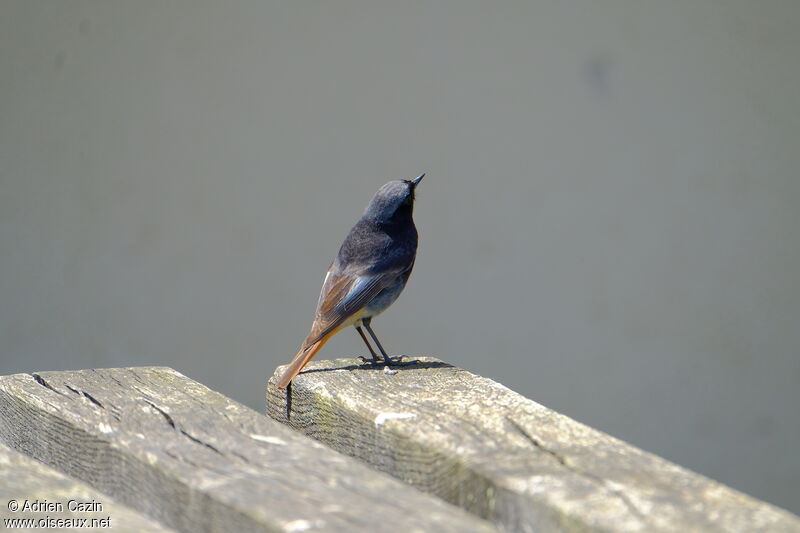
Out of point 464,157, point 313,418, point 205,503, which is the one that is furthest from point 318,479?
point 464,157

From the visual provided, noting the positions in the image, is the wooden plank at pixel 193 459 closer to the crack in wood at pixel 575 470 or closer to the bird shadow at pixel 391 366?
the crack in wood at pixel 575 470

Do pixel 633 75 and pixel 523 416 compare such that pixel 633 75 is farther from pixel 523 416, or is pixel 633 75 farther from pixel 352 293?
pixel 523 416

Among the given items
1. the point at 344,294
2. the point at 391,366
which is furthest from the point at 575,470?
Result: the point at 344,294

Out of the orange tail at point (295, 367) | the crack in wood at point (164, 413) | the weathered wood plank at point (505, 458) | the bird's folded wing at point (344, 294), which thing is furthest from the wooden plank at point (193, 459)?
the bird's folded wing at point (344, 294)

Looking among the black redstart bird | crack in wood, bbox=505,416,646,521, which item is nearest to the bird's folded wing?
the black redstart bird

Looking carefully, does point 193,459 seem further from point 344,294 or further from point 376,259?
point 376,259

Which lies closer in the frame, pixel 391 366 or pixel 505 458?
pixel 505 458
